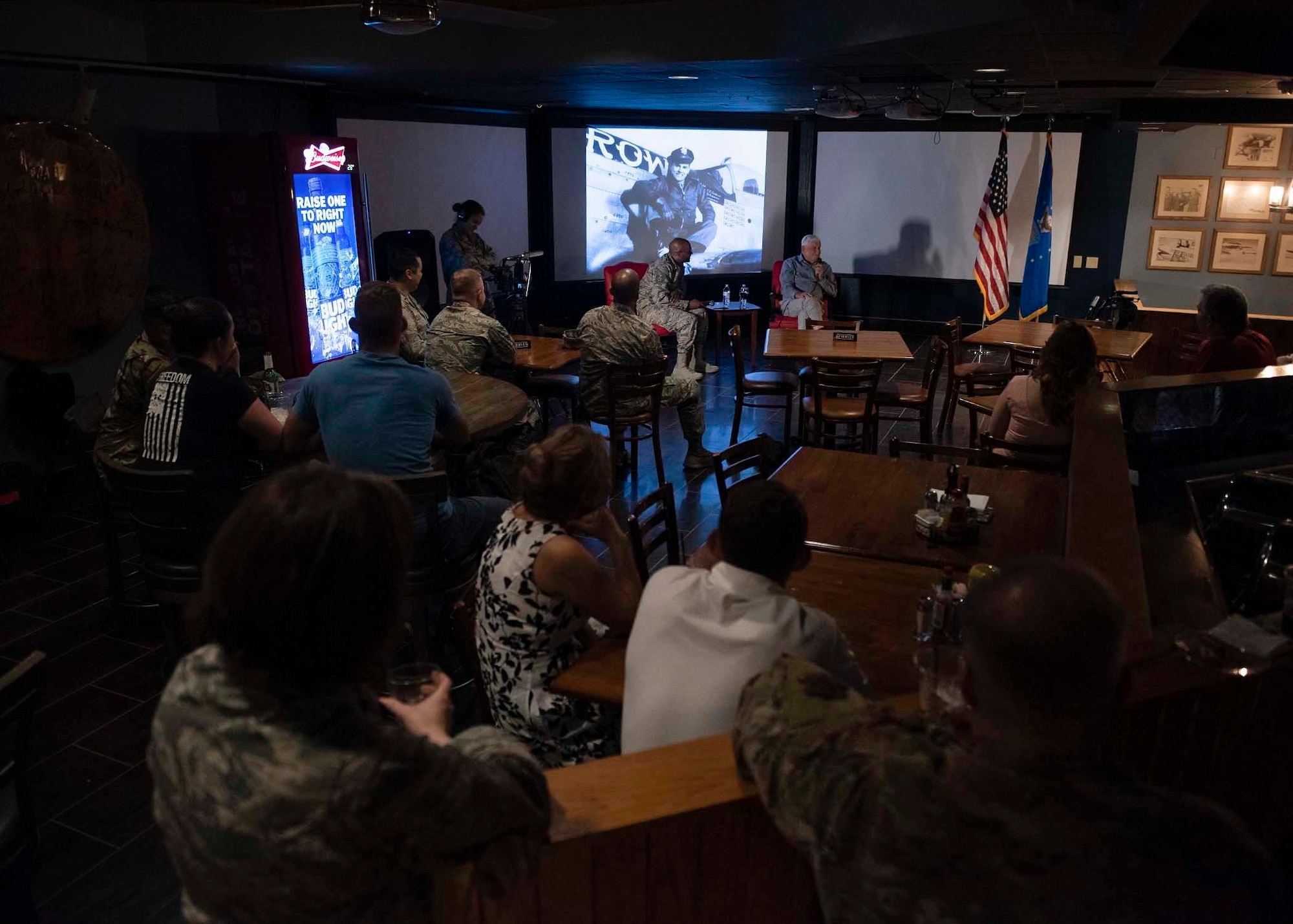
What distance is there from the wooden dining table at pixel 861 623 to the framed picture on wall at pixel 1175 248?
932 centimetres

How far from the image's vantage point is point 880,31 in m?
4.67

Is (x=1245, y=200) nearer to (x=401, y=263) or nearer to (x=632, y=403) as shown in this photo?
(x=632, y=403)

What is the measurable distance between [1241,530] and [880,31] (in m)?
2.84

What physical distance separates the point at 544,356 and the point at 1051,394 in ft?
10.1

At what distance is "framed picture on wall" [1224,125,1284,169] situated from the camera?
31.7 ft

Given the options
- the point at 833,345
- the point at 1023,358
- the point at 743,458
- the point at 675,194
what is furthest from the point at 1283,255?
the point at 743,458

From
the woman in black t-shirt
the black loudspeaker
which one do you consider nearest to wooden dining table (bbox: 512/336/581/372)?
the woman in black t-shirt

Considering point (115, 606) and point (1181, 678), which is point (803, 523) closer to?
point (1181, 678)

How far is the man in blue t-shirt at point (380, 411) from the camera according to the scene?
10.8 feet


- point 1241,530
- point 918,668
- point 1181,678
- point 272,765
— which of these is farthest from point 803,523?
point 1241,530

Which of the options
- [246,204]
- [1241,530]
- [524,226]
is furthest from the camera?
[524,226]

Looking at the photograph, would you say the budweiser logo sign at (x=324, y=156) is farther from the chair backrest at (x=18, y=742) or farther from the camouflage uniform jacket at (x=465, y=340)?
the chair backrest at (x=18, y=742)

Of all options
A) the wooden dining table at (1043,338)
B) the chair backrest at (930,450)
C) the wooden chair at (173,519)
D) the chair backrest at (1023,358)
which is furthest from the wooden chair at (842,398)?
the wooden chair at (173,519)

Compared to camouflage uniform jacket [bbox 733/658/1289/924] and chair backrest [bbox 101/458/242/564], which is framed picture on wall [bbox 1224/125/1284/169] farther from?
camouflage uniform jacket [bbox 733/658/1289/924]
